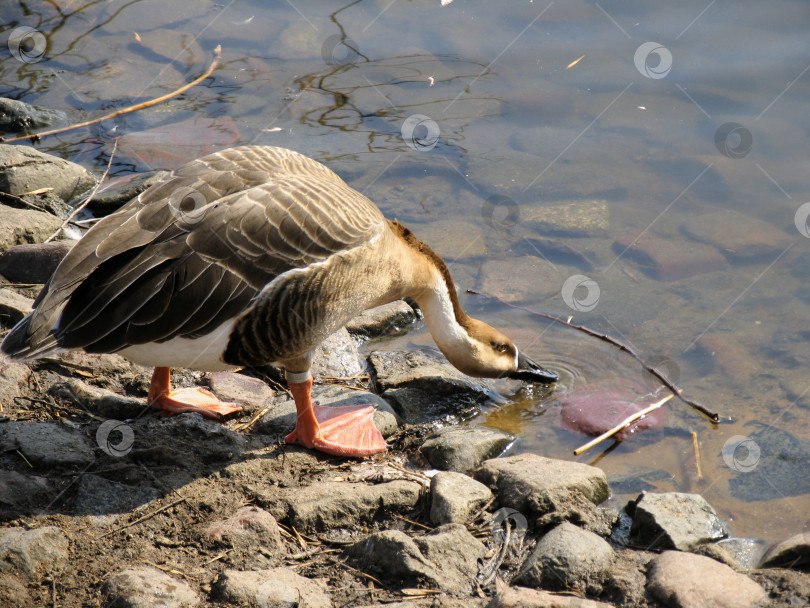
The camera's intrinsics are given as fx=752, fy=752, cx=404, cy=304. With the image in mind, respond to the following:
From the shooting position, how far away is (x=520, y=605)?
3170 mm

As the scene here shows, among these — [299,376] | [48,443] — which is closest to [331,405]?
[299,376]

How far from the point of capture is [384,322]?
264 inches

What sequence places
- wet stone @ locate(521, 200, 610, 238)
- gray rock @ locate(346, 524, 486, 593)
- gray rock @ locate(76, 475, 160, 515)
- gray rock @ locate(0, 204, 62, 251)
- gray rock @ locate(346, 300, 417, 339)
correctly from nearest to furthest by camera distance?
gray rock @ locate(346, 524, 486, 593), gray rock @ locate(76, 475, 160, 515), gray rock @ locate(0, 204, 62, 251), gray rock @ locate(346, 300, 417, 339), wet stone @ locate(521, 200, 610, 238)

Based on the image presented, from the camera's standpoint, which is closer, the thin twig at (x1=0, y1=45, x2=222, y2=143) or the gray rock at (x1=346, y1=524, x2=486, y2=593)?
the gray rock at (x1=346, y1=524, x2=486, y2=593)

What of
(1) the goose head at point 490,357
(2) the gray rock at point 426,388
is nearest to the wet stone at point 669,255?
(1) the goose head at point 490,357

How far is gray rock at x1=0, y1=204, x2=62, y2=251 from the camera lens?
6.21 m

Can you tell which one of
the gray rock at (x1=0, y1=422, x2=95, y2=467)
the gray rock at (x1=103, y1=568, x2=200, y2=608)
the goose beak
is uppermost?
the goose beak

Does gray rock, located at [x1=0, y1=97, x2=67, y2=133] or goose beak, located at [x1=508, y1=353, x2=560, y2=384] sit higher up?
gray rock, located at [x1=0, y1=97, x2=67, y2=133]

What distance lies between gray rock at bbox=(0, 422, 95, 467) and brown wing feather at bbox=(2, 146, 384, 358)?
1.79ft

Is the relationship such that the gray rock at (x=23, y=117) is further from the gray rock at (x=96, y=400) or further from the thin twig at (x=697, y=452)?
the thin twig at (x=697, y=452)

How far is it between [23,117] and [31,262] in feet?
14.1

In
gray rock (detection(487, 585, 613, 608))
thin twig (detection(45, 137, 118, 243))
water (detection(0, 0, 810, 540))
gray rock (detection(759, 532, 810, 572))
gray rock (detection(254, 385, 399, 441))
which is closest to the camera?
gray rock (detection(487, 585, 613, 608))

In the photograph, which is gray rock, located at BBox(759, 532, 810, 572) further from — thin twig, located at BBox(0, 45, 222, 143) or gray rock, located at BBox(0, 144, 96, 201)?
thin twig, located at BBox(0, 45, 222, 143)

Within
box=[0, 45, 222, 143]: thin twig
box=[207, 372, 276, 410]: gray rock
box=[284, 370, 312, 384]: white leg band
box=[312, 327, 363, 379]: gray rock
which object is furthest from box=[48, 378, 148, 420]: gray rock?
box=[0, 45, 222, 143]: thin twig
